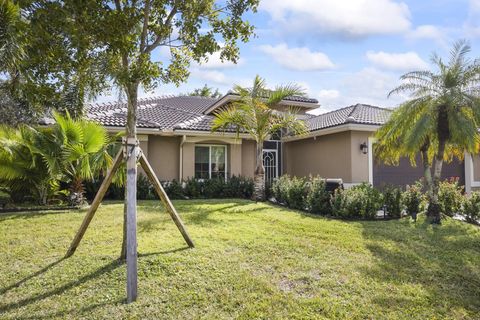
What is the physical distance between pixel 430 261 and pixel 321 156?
1080 centimetres

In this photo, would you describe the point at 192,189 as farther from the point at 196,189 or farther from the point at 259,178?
the point at 259,178

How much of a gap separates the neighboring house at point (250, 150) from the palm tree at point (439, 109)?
4281mm

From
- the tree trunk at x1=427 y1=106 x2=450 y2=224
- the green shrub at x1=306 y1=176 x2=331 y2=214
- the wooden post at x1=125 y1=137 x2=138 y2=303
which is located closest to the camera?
the wooden post at x1=125 y1=137 x2=138 y2=303

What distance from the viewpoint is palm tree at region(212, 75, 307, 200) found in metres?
13.6

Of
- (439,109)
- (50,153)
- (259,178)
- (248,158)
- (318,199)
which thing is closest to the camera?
(439,109)

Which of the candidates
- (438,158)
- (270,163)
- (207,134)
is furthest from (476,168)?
(207,134)

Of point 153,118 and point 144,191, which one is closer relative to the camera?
point 144,191

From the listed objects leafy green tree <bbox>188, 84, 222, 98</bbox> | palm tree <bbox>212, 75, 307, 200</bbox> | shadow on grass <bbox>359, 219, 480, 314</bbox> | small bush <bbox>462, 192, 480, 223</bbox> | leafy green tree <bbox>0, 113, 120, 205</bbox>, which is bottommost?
shadow on grass <bbox>359, 219, 480, 314</bbox>

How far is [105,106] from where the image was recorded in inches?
787

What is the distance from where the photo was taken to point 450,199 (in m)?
11.0

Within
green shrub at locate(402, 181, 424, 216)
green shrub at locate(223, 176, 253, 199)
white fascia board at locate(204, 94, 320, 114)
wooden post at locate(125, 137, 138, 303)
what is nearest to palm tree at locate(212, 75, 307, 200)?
green shrub at locate(223, 176, 253, 199)

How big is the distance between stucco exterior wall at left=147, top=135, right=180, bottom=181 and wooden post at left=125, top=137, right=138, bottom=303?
10606mm

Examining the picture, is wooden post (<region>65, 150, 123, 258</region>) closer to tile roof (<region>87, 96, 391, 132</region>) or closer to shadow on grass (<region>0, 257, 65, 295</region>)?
shadow on grass (<region>0, 257, 65, 295</region>)

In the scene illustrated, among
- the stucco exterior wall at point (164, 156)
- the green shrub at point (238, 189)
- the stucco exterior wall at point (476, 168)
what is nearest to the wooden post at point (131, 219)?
the green shrub at point (238, 189)
